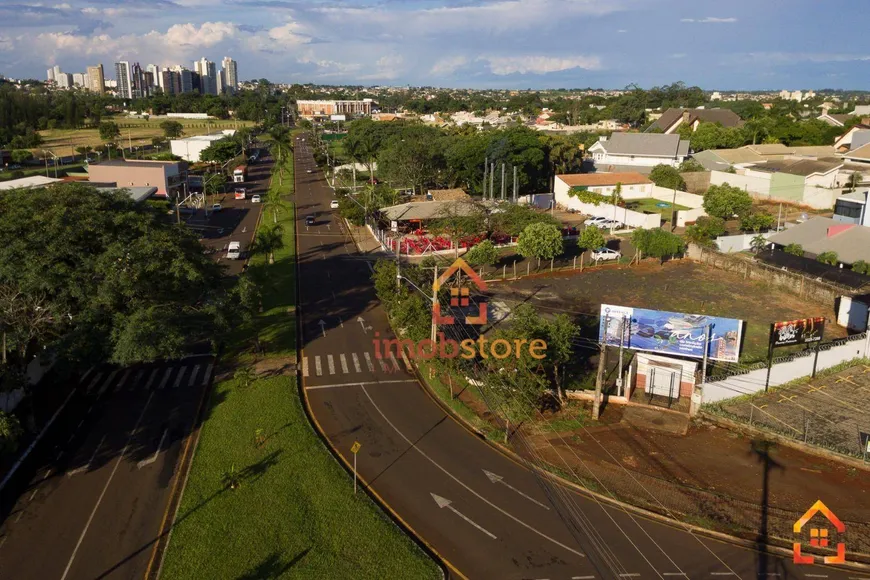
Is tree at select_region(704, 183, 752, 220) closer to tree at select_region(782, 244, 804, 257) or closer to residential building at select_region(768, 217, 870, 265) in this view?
residential building at select_region(768, 217, 870, 265)

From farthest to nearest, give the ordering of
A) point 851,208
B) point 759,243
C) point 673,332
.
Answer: point 851,208, point 759,243, point 673,332

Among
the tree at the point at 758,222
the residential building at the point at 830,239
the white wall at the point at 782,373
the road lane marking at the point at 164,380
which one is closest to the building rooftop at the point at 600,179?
the tree at the point at 758,222

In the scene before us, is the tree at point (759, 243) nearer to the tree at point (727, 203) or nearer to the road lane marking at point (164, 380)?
the tree at point (727, 203)

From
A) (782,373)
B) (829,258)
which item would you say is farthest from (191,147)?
(782,373)

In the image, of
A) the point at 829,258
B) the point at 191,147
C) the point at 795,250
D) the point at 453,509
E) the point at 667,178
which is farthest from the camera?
the point at 191,147

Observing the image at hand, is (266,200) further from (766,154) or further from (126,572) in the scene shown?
(766,154)

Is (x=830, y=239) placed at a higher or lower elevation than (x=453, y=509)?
higher

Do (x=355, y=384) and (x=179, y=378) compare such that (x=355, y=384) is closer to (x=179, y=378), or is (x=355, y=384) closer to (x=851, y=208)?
(x=179, y=378)
